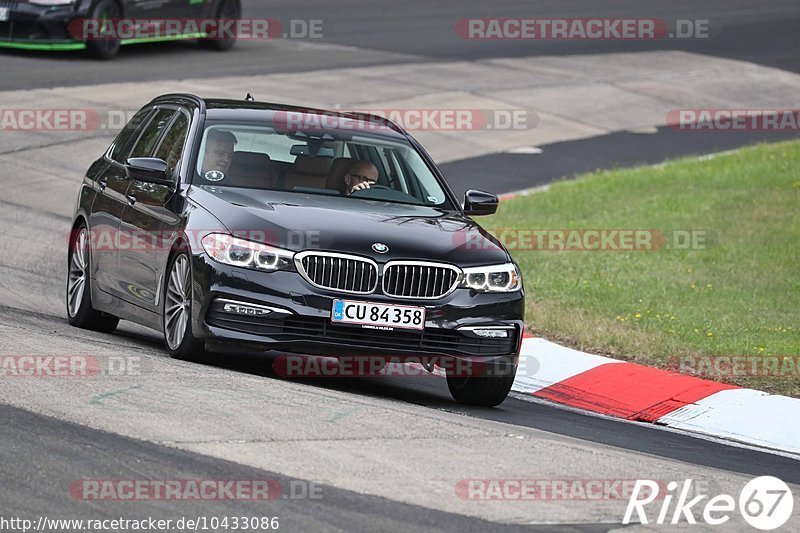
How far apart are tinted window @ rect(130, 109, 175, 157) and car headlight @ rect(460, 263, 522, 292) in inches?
107

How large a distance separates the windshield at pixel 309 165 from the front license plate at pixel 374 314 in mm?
1258

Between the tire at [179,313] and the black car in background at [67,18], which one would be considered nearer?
the tire at [179,313]

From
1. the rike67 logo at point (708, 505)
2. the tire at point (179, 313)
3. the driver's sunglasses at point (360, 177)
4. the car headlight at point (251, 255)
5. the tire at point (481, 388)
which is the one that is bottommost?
the tire at point (481, 388)

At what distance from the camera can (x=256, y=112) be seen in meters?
10.1

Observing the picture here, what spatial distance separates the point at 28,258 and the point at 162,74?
1066cm

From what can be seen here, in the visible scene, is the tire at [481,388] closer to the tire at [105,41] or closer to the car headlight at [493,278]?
the car headlight at [493,278]

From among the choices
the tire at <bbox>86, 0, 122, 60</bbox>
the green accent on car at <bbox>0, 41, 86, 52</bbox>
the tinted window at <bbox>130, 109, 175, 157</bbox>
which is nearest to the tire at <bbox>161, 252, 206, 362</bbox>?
the tinted window at <bbox>130, 109, 175, 157</bbox>

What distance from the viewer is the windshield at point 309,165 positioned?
31.5 feet

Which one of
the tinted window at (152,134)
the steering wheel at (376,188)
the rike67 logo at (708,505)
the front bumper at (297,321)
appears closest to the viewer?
the rike67 logo at (708,505)

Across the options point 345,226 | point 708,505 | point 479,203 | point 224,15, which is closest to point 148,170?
point 345,226

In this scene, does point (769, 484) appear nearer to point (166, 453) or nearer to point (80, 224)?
point (166, 453)

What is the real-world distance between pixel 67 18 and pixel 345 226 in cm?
1553

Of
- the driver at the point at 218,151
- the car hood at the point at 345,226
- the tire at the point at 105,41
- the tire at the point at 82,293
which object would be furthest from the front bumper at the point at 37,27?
the car hood at the point at 345,226

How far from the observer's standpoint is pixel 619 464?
723 cm
